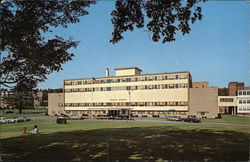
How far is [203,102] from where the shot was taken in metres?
56.1

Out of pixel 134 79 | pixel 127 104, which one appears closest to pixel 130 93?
pixel 127 104

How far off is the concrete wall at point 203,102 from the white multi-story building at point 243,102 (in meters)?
28.9

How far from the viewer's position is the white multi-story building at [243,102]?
76.0 m

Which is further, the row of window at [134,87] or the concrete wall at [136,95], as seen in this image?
the row of window at [134,87]

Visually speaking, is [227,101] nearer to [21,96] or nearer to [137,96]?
[137,96]

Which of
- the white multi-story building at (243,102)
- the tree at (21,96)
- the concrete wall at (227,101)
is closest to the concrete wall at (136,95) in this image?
the concrete wall at (227,101)

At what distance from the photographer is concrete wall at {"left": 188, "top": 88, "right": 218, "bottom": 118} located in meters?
55.4

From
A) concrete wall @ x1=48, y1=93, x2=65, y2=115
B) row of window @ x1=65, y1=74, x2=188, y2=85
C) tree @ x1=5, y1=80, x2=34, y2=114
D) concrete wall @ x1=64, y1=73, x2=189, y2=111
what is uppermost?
row of window @ x1=65, y1=74, x2=188, y2=85

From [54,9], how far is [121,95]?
5532cm

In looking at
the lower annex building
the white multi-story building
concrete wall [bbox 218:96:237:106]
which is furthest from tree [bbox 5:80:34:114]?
concrete wall [bbox 218:96:237:106]

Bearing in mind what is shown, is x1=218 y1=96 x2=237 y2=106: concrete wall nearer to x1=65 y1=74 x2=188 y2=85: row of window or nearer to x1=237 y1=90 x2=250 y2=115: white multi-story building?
x1=237 y1=90 x2=250 y2=115: white multi-story building

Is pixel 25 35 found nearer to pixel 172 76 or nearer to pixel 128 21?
pixel 128 21

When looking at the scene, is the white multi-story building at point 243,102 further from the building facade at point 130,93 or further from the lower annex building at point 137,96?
the building facade at point 130,93

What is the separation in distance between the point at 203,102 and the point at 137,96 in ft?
64.9
